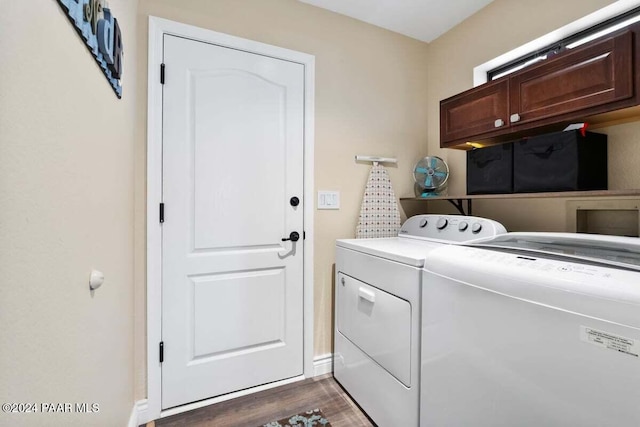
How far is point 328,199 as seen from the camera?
200 cm

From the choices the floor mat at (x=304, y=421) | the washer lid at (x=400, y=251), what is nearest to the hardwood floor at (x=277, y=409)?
the floor mat at (x=304, y=421)

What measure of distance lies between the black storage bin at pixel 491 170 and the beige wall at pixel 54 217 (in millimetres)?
1797

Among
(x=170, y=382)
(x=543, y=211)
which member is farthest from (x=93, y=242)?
(x=543, y=211)

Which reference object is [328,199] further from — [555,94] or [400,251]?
[555,94]

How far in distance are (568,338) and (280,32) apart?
2.07 meters

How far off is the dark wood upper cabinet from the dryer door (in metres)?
1.10

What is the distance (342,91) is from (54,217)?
184cm

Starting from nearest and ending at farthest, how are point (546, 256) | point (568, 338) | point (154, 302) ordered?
point (568, 338)
point (546, 256)
point (154, 302)

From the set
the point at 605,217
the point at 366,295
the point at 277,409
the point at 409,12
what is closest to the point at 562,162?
the point at 605,217

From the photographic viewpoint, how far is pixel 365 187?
2129 millimetres

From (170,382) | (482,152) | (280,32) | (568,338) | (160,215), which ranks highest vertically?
(280,32)

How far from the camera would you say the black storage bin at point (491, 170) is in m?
1.53

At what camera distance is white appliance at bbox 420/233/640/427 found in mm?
673

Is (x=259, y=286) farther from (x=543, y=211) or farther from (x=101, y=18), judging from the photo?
(x=543, y=211)
